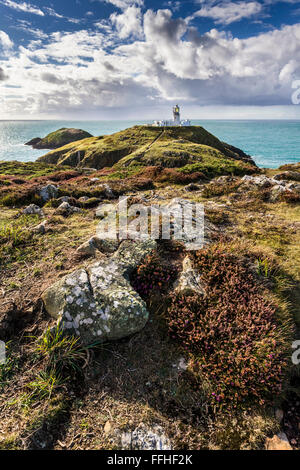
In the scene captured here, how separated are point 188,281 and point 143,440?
3404 millimetres

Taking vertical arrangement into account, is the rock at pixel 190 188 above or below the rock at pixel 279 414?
above

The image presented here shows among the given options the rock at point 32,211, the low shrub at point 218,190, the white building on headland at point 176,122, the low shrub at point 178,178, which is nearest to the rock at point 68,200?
the rock at point 32,211

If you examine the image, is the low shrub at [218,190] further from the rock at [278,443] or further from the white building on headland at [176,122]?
the white building on headland at [176,122]

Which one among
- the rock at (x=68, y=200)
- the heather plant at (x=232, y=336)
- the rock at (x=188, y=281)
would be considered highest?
the rock at (x=68, y=200)

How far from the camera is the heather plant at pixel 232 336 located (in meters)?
4.33

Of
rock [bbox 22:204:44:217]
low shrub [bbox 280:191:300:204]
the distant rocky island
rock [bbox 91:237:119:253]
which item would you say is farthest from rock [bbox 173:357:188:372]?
→ low shrub [bbox 280:191:300:204]

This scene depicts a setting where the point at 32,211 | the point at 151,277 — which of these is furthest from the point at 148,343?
the point at 32,211

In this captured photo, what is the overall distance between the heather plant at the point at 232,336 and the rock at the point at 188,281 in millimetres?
149

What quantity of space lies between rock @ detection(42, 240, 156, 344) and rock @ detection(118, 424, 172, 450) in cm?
171

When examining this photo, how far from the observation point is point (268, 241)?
27.6ft

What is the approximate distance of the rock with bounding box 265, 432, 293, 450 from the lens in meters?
3.71

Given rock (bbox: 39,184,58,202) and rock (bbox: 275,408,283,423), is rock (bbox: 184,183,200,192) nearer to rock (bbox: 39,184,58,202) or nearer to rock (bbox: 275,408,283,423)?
rock (bbox: 39,184,58,202)

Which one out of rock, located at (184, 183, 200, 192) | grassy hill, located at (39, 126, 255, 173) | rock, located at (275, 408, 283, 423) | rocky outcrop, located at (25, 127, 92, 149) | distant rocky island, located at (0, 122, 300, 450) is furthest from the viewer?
rocky outcrop, located at (25, 127, 92, 149)

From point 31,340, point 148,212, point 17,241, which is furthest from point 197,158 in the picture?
point 31,340
